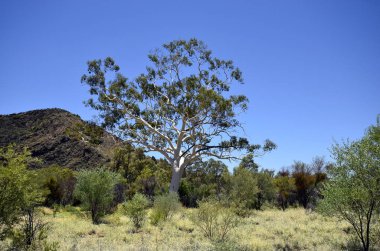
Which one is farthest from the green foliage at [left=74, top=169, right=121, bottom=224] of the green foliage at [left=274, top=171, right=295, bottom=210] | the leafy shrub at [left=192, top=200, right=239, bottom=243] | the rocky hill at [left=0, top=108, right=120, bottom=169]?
the rocky hill at [left=0, top=108, right=120, bottom=169]

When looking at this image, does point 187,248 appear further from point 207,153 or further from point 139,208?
point 207,153

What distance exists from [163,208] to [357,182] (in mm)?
11329

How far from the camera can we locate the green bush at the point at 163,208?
1856 cm

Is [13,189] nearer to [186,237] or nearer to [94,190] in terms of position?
[186,237]

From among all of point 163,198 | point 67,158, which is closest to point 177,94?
point 163,198

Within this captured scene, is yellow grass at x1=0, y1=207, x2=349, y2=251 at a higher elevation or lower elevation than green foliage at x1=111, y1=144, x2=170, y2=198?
lower

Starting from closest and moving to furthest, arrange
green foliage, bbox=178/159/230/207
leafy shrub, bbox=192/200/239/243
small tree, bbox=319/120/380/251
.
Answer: small tree, bbox=319/120/380/251 → leafy shrub, bbox=192/200/239/243 → green foliage, bbox=178/159/230/207

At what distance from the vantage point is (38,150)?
72.8 m

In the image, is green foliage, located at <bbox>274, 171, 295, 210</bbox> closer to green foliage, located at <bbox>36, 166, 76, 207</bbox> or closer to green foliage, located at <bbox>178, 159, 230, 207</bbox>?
green foliage, located at <bbox>178, 159, 230, 207</bbox>

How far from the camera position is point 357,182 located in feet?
41.7

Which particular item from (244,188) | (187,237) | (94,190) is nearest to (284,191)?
(244,188)

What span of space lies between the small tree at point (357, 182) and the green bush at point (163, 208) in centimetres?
898

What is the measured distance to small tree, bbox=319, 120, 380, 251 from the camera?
40.5ft

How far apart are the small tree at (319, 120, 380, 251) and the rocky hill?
46333 mm
